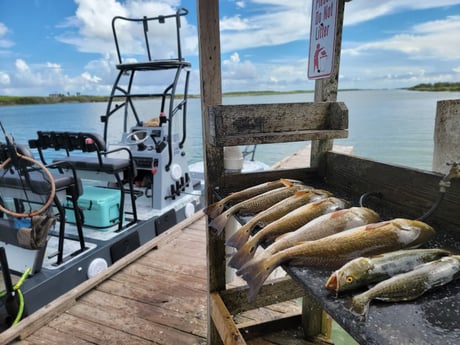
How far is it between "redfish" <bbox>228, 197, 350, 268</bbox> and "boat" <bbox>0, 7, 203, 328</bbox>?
2040 mm

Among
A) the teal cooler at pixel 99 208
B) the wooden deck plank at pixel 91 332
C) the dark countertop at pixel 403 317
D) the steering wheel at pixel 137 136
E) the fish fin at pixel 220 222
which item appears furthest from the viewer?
the steering wheel at pixel 137 136

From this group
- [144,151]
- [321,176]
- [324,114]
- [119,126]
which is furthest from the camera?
[119,126]

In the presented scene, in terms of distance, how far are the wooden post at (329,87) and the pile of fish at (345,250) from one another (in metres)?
0.63

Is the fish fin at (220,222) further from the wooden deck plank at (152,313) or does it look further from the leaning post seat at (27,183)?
the leaning post seat at (27,183)

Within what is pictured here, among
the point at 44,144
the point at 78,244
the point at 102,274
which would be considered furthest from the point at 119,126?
the point at 102,274

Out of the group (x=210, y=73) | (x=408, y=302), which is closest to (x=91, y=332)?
(x=210, y=73)

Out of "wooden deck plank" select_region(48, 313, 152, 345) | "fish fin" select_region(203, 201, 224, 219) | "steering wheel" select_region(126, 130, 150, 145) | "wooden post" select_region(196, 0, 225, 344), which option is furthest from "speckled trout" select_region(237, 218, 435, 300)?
"steering wheel" select_region(126, 130, 150, 145)

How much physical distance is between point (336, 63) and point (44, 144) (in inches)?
136

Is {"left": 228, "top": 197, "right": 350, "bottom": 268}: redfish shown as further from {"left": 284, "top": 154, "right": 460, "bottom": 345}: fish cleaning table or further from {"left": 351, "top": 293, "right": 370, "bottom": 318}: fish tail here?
{"left": 351, "top": 293, "right": 370, "bottom": 318}: fish tail

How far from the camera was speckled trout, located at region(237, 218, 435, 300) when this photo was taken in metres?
0.92

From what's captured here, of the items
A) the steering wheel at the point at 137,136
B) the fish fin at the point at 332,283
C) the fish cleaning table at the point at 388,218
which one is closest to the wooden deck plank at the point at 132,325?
the fish cleaning table at the point at 388,218

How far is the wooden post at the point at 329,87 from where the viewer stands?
167 cm

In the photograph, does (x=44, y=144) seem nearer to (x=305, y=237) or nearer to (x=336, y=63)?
(x=336, y=63)

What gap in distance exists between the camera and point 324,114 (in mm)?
1650
